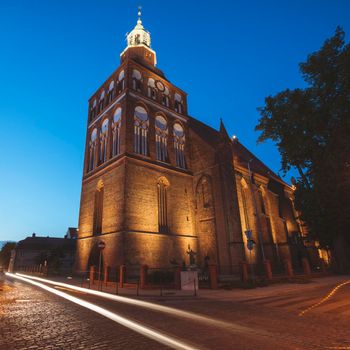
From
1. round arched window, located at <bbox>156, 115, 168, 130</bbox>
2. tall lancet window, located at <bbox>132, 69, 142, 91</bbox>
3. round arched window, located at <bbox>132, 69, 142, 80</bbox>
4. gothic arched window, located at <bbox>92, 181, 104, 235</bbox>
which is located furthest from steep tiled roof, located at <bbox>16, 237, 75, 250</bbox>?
round arched window, located at <bbox>132, 69, 142, 80</bbox>

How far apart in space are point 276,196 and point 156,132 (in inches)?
714

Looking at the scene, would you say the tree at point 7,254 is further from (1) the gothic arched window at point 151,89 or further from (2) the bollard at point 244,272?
(2) the bollard at point 244,272

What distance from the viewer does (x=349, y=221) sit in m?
19.8

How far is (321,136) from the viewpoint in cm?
1912

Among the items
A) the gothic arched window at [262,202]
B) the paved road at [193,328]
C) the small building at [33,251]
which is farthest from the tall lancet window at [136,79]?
the small building at [33,251]

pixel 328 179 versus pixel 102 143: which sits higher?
pixel 102 143

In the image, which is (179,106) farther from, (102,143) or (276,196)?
(276,196)

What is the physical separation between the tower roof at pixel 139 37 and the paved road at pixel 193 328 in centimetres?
3575

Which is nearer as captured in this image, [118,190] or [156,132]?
[118,190]

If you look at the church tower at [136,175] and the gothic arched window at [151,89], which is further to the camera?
the gothic arched window at [151,89]

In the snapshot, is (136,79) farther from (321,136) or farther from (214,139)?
(321,136)

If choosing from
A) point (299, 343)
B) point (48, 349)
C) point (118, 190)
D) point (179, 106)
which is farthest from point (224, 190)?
point (48, 349)

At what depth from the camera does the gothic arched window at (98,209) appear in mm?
22500

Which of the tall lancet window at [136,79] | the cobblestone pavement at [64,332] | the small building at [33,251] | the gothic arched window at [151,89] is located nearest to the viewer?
the cobblestone pavement at [64,332]
